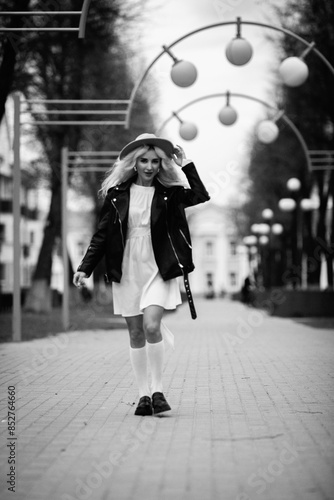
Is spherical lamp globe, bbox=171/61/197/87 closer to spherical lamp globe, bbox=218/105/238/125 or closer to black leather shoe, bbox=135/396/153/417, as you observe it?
spherical lamp globe, bbox=218/105/238/125

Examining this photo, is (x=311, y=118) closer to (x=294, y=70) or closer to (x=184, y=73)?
(x=184, y=73)

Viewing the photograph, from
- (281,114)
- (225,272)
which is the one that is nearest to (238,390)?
(281,114)

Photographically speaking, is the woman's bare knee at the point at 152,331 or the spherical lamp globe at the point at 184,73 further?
the spherical lamp globe at the point at 184,73

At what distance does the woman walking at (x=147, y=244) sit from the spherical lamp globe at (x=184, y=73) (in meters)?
6.78

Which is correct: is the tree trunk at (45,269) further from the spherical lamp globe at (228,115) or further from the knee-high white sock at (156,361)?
the knee-high white sock at (156,361)

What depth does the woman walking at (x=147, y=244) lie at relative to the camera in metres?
6.45

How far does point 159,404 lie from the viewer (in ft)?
21.2

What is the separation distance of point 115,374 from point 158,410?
10.1 ft

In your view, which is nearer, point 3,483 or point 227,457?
point 3,483

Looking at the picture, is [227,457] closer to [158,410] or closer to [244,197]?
[158,410]

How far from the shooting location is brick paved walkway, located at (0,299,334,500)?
430 cm

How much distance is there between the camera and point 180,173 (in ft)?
22.1

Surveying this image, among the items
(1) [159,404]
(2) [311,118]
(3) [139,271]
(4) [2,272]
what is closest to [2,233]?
(4) [2,272]

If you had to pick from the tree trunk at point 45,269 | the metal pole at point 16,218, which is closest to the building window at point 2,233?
the tree trunk at point 45,269
